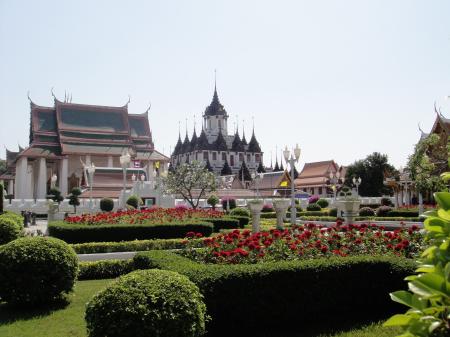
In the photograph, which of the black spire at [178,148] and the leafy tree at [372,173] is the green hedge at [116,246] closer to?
the leafy tree at [372,173]

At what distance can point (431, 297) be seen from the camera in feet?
5.08

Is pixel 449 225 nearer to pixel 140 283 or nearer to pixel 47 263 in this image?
pixel 140 283

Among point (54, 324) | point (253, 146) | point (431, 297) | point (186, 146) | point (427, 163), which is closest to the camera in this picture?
point (431, 297)

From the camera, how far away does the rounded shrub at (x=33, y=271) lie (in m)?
7.71

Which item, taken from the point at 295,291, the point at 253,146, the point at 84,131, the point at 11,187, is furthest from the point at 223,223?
the point at 253,146

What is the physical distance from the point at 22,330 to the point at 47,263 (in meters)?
1.34

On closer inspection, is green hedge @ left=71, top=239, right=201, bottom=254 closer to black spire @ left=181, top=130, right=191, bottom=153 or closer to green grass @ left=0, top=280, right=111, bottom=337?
green grass @ left=0, top=280, right=111, bottom=337

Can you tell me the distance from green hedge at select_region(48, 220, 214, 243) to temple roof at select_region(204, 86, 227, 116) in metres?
79.7

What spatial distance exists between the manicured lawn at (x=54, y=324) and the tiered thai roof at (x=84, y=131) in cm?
4412

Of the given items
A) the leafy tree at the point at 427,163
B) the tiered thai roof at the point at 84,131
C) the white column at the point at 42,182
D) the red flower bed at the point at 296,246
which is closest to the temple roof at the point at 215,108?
the tiered thai roof at the point at 84,131

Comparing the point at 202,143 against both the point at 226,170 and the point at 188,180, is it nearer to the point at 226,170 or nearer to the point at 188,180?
the point at 226,170

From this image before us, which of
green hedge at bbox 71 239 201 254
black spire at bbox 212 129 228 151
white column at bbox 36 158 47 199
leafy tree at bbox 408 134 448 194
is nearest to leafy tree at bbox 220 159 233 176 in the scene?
black spire at bbox 212 129 228 151

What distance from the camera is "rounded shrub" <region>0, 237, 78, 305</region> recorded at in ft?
25.3

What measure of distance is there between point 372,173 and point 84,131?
3262 centimetres
